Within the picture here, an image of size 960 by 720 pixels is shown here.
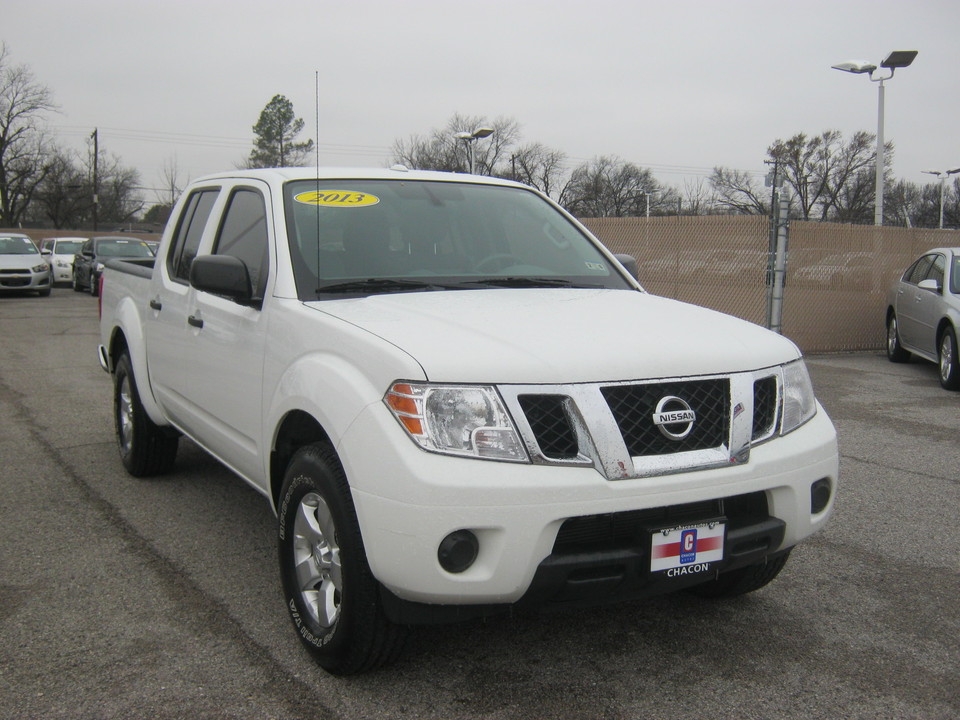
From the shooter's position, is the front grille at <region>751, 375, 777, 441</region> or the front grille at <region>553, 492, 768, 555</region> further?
the front grille at <region>751, 375, 777, 441</region>

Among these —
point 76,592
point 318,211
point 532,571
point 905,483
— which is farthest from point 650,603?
point 905,483

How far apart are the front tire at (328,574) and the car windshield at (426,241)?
0.82 metres

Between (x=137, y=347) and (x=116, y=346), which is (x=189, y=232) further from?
(x=116, y=346)

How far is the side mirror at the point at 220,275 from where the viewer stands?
11.7 feet

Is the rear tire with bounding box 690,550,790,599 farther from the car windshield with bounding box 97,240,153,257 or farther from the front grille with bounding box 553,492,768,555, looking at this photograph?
the car windshield with bounding box 97,240,153,257

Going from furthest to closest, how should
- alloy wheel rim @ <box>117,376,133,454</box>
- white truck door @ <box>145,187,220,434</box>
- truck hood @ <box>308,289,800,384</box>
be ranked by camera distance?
alloy wheel rim @ <box>117,376,133,454</box>
white truck door @ <box>145,187,220,434</box>
truck hood @ <box>308,289,800,384</box>

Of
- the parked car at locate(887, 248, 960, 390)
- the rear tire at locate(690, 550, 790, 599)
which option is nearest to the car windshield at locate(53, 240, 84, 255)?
the parked car at locate(887, 248, 960, 390)

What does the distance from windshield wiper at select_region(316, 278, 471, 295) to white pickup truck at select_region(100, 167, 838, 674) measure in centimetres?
1

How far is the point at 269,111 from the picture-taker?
65.8 metres

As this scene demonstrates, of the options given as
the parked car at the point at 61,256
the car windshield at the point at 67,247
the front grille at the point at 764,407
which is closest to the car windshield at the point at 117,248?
the parked car at the point at 61,256

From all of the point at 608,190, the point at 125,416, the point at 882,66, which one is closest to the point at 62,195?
the point at 608,190

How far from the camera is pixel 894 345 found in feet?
40.3

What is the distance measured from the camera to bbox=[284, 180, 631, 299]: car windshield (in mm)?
3697

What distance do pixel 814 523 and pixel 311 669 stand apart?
1.84 metres
